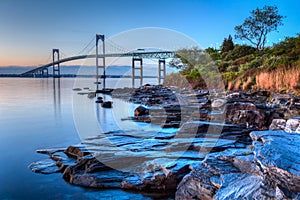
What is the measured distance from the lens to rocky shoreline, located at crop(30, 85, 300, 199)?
3.34m

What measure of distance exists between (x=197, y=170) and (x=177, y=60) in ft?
131

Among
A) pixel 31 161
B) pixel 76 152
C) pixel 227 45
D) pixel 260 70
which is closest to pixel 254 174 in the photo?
pixel 76 152

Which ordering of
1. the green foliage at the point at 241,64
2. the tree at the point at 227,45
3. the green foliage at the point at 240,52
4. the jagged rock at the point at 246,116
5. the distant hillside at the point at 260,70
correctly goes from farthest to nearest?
the tree at the point at 227,45 < the green foliage at the point at 240,52 < the green foliage at the point at 241,64 < the distant hillside at the point at 260,70 < the jagged rock at the point at 246,116

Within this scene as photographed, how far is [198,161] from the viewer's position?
5230 millimetres

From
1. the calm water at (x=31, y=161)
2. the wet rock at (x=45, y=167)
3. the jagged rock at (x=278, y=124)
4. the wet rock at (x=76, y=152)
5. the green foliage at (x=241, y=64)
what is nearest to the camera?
the calm water at (x=31, y=161)

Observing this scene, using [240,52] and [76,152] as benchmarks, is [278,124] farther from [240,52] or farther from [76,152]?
[240,52]

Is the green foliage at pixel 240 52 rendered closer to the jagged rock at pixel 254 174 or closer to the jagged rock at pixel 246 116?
the jagged rock at pixel 246 116

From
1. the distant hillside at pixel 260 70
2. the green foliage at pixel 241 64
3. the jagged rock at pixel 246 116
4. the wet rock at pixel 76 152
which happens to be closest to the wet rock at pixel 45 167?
the wet rock at pixel 76 152

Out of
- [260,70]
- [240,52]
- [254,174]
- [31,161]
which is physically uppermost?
[240,52]

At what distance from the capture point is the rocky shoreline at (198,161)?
3340 millimetres

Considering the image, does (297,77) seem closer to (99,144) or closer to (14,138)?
(99,144)

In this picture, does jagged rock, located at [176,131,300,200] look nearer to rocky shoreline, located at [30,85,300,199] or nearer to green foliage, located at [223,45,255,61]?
rocky shoreline, located at [30,85,300,199]

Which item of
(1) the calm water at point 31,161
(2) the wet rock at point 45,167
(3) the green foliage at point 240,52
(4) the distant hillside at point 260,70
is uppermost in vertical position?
(3) the green foliage at point 240,52

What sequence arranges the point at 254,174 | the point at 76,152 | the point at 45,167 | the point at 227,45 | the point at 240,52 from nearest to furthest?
the point at 254,174 < the point at 45,167 < the point at 76,152 < the point at 240,52 < the point at 227,45
